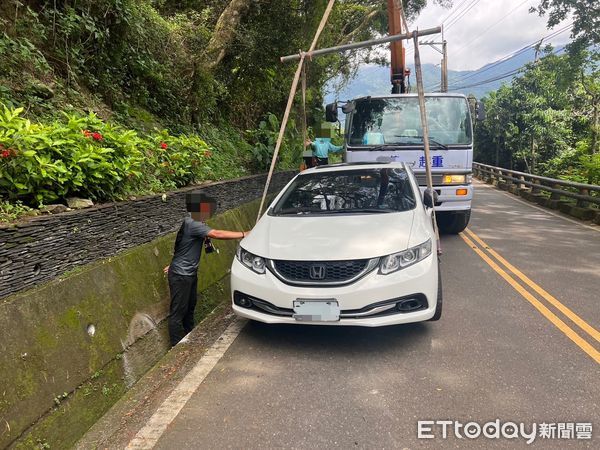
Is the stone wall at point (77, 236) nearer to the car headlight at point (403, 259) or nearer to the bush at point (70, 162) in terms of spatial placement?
the bush at point (70, 162)

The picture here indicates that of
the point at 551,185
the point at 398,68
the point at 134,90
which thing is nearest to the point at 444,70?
the point at 551,185

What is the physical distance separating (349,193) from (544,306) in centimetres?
238

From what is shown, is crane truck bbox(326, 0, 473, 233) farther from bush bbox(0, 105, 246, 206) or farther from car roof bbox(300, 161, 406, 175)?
bush bbox(0, 105, 246, 206)

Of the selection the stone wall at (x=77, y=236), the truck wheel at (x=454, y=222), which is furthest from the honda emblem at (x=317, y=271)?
the truck wheel at (x=454, y=222)

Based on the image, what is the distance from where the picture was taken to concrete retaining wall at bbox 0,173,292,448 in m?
2.87

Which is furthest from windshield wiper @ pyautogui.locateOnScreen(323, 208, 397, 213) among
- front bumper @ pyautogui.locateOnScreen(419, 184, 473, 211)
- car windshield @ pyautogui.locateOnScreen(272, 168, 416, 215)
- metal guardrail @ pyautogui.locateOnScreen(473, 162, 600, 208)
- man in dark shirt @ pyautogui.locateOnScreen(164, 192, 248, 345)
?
metal guardrail @ pyautogui.locateOnScreen(473, 162, 600, 208)

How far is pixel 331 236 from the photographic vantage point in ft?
12.8

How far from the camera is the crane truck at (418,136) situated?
7812 millimetres

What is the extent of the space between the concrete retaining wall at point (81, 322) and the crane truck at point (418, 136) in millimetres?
4259

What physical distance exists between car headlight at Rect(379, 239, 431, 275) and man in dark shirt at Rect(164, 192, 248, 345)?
4.76 feet

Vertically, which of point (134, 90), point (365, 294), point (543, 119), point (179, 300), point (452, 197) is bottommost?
point (179, 300)

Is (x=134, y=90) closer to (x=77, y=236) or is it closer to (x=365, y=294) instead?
(x=77, y=236)

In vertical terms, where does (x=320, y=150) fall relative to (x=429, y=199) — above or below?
above

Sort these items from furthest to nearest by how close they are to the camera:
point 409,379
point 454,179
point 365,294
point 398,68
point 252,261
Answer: point 398,68 → point 454,179 → point 252,261 → point 365,294 → point 409,379
